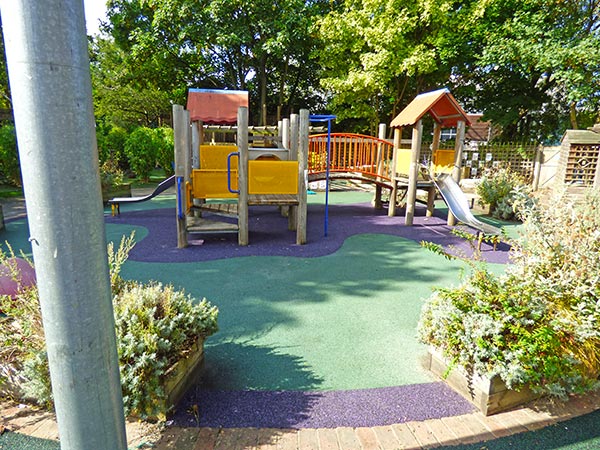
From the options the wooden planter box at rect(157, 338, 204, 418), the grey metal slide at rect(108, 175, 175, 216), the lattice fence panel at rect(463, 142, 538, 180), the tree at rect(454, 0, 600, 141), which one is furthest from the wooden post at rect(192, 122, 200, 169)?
the tree at rect(454, 0, 600, 141)

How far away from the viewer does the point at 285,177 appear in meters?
6.71

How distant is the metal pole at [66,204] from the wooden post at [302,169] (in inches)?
210

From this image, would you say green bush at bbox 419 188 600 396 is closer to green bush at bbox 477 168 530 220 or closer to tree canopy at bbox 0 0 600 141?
green bush at bbox 477 168 530 220

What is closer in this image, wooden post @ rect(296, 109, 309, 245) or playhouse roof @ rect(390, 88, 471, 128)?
wooden post @ rect(296, 109, 309, 245)

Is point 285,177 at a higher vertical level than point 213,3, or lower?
lower

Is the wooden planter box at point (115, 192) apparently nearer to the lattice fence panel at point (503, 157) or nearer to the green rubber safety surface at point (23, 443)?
the green rubber safety surface at point (23, 443)

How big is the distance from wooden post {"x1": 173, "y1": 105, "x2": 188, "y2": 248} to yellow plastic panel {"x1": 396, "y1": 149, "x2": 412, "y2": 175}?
18.9 feet

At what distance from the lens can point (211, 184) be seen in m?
7.02

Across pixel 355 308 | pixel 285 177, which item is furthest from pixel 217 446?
pixel 285 177

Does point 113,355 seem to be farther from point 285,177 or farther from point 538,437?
point 285,177

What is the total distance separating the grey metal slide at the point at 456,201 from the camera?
7.41 metres

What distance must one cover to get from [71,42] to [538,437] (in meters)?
2.87

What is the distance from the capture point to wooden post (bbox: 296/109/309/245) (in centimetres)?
623

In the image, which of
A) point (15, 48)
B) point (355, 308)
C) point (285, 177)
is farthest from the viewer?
point (285, 177)
